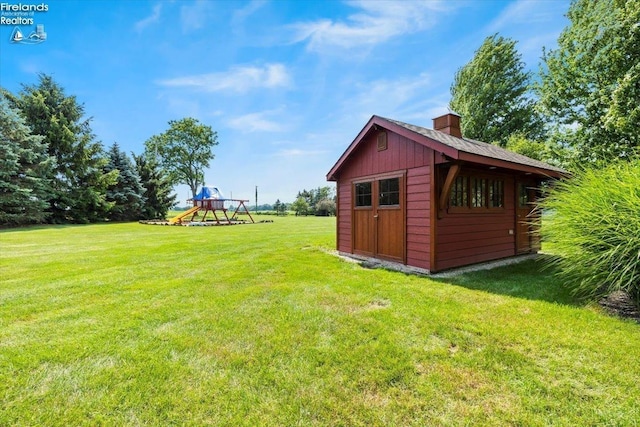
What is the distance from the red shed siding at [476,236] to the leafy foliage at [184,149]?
34.1 m

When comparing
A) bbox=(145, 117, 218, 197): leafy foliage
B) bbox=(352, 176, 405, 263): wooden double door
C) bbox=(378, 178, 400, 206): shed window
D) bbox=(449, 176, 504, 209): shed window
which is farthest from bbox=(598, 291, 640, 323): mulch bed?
bbox=(145, 117, 218, 197): leafy foliage

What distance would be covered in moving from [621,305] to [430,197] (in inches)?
111

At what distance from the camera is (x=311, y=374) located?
2070mm

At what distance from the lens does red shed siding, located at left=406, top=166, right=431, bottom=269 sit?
5.30 m

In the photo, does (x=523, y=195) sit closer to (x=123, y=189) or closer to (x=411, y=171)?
(x=411, y=171)

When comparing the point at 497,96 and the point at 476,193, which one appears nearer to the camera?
the point at 476,193

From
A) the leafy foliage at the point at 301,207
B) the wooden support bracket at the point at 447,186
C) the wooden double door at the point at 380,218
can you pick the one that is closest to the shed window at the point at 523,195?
the wooden support bracket at the point at 447,186

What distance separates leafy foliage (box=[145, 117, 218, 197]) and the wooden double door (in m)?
31.9

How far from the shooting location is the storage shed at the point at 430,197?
5.26 meters

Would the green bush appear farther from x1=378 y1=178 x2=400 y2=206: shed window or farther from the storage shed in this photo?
x1=378 y1=178 x2=400 y2=206: shed window

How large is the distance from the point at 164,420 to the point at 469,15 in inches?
383

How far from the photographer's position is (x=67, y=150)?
1769cm

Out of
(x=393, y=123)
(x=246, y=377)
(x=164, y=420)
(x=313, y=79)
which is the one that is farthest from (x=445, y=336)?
(x=313, y=79)

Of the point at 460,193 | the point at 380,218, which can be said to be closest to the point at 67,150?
the point at 380,218
